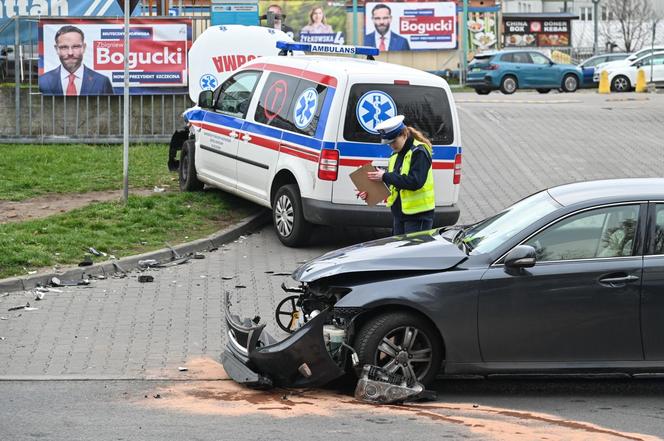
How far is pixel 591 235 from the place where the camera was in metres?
8.20

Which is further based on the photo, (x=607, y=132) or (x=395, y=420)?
(x=607, y=132)

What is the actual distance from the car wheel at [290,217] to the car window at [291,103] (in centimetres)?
71

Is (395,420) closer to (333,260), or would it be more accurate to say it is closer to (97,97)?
(333,260)

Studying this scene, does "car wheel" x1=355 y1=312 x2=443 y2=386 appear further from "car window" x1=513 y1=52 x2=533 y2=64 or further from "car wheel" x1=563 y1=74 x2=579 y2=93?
"car wheel" x1=563 y1=74 x2=579 y2=93

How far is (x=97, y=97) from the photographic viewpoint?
20281mm

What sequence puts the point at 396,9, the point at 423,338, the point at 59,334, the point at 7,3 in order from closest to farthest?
the point at 423,338, the point at 59,334, the point at 7,3, the point at 396,9

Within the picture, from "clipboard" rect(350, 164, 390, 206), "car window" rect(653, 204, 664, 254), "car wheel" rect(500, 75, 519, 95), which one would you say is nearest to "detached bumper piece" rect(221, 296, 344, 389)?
"car window" rect(653, 204, 664, 254)

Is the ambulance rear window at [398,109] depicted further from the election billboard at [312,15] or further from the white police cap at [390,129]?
the election billboard at [312,15]

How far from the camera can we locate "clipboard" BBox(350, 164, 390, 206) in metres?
12.5

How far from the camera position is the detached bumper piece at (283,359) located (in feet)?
26.0

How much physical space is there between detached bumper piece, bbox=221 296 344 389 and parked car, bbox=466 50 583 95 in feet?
111

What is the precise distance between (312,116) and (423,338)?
5382mm

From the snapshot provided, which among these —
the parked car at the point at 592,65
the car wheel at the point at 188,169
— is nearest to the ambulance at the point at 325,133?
the car wheel at the point at 188,169

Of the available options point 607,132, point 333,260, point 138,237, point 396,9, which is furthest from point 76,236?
point 396,9
